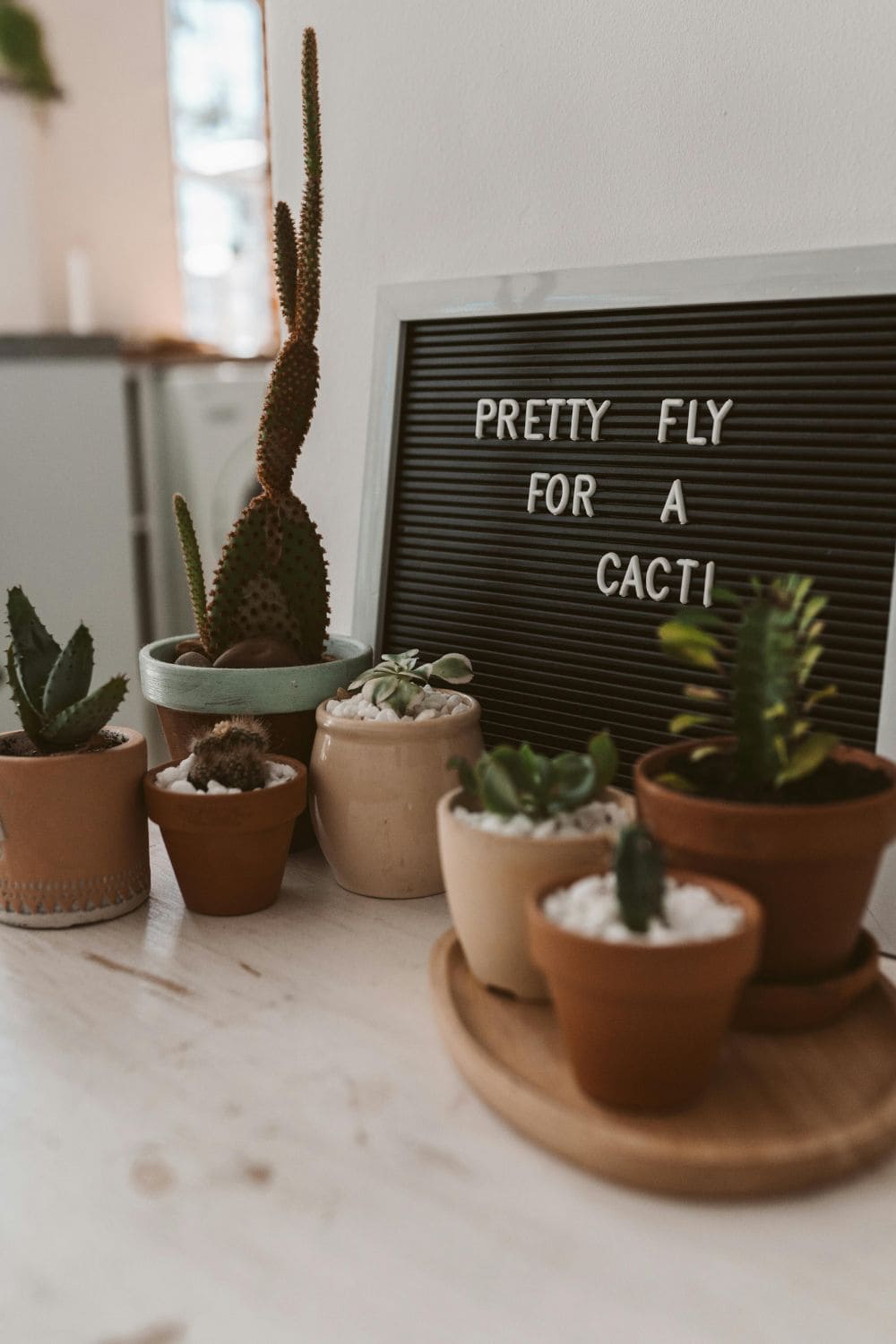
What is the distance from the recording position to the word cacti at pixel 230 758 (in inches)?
29.0

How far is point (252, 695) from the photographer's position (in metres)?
0.82

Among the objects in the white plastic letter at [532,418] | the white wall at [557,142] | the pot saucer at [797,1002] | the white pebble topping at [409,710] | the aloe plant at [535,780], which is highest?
the white wall at [557,142]

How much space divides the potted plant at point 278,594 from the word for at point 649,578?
203mm

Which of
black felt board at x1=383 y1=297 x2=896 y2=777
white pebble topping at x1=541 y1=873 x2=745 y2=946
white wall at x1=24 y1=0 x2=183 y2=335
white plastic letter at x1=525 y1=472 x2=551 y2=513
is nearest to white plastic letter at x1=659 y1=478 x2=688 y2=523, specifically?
black felt board at x1=383 y1=297 x2=896 y2=777

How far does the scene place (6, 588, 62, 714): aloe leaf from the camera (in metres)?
0.75

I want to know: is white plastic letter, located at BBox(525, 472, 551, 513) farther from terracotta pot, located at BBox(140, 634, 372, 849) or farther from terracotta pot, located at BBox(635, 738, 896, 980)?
terracotta pot, located at BBox(635, 738, 896, 980)

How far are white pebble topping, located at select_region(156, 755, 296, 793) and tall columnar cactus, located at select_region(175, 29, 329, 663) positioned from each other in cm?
12

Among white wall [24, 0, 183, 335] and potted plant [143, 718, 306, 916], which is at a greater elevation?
white wall [24, 0, 183, 335]

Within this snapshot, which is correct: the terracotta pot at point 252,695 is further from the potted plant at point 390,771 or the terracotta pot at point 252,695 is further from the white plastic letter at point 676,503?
the white plastic letter at point 676,503

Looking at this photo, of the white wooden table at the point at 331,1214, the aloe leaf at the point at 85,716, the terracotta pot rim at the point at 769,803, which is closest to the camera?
the white wooden table at the point at 331,1214

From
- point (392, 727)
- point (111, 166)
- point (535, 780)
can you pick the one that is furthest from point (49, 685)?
point (111, 166)

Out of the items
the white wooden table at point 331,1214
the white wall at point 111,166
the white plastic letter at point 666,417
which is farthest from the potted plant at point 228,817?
the white wall at point 111,166

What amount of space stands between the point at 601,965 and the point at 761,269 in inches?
20.2

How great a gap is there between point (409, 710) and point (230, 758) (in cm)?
13
